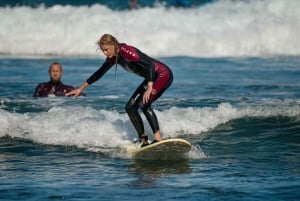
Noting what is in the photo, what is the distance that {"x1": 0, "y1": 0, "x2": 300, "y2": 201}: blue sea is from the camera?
923 centimetres

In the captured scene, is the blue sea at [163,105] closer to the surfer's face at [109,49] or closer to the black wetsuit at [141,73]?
the black wetsuit at [141,73]

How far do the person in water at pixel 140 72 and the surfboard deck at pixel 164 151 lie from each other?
13 centimetres

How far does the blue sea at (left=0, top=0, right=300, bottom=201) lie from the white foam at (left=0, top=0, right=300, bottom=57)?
0.05 meters

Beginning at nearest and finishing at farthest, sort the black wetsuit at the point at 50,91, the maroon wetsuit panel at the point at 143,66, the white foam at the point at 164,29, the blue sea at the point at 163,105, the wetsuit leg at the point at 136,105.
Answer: the blue sea at the point at 163,105
the maroon wetsuit panel at the point at 143,66
the wetsuit leg at the point at 136,105
the black wetsuit at the point at 50,91
the white foam at the point at 164,29

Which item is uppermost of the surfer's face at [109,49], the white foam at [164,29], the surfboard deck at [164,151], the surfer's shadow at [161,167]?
the white foam at [164,29]

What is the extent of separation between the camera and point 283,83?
17.5 m

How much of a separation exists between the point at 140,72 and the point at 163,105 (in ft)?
14.6

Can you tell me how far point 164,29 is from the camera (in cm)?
2623

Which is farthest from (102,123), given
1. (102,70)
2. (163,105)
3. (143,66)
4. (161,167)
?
(163,105)

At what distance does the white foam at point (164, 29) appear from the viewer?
25047mm

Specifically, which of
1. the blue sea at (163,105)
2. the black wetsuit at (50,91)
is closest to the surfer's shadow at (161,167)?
the blue sea at (163,105)

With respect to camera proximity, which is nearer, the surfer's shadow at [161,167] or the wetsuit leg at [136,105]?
the surfer's shadow at [161,167]

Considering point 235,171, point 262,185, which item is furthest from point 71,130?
point 262,185

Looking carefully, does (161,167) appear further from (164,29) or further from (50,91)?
(164,29)
